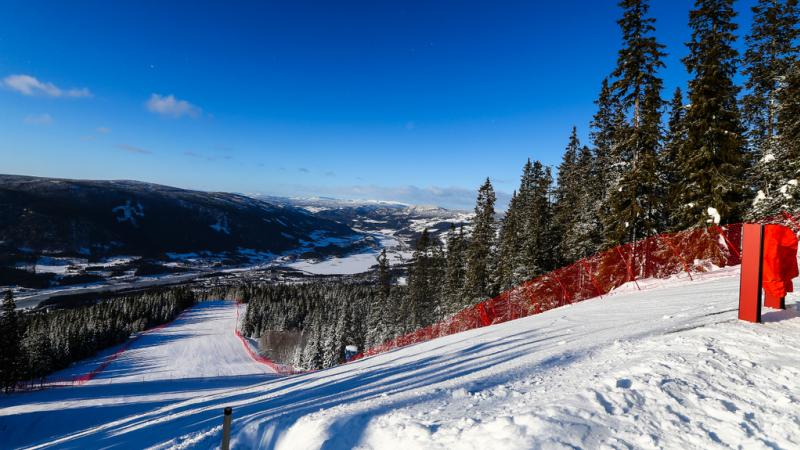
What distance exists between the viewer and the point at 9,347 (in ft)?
134

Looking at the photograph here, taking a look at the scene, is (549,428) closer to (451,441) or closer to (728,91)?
(451,441)

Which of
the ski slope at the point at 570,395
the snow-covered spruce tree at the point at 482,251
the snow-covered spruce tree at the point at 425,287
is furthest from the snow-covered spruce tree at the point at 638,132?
the snow-covered spruce tree at the point at 425,287

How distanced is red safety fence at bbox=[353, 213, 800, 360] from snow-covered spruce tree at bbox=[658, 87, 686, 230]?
3.87 metres

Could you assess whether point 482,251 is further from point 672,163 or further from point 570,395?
point 570,395

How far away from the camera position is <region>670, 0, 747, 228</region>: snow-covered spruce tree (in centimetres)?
1956

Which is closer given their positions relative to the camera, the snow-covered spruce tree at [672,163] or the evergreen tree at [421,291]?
the snow-covered spruce tree at [672,163]

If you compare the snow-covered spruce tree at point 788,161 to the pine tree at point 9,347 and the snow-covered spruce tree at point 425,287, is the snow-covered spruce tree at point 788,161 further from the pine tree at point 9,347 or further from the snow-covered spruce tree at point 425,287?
the pine tree at point 9,347

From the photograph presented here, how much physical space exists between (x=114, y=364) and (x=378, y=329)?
43513 mm

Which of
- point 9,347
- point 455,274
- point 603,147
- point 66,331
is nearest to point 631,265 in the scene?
point 603,147

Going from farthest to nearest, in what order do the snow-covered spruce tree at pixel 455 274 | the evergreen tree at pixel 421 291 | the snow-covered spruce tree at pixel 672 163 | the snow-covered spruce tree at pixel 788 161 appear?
the evergreen tree at pixel 421 291, the snow-covered spruce tree at pixel 455 274, the snow-covered spruce tree at pixel 672 163, the snow-covered spruce tree at pixel 788 161

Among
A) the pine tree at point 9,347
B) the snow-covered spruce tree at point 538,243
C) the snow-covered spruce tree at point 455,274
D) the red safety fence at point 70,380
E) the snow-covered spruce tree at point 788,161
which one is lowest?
the red safety fence at point 70,380

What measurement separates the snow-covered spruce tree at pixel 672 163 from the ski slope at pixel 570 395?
40.0 ft

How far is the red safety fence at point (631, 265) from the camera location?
1748cm

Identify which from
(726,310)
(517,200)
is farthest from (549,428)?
(517,200)
